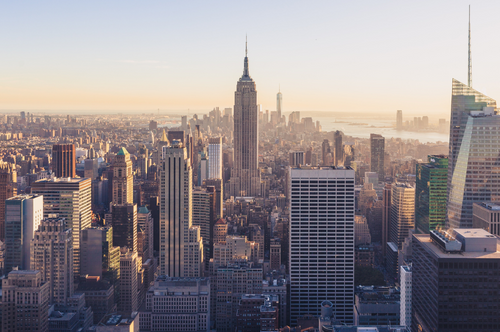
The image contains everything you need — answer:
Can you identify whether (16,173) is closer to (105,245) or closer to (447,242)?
(105,245)

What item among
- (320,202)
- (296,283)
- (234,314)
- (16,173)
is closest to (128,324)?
(234,314)

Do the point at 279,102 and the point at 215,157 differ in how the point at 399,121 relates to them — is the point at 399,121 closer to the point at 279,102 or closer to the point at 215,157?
the point at 279,102

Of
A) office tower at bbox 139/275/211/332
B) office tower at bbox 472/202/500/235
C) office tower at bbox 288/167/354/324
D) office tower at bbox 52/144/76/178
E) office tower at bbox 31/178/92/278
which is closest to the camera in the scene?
office tower at bbox 472/202/500/235

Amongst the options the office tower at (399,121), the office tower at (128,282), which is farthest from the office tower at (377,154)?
the office tower at (128,282)

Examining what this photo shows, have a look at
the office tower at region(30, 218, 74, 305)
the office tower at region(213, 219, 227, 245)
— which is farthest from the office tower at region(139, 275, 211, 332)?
the office tower at region(213, 219, 227, 245)

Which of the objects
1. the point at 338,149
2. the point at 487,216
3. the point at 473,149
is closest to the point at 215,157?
the point at 338,149

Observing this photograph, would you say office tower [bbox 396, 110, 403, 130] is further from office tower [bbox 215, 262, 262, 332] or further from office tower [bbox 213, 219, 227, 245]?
office tower [bbox 213, 219, 227, 245]
